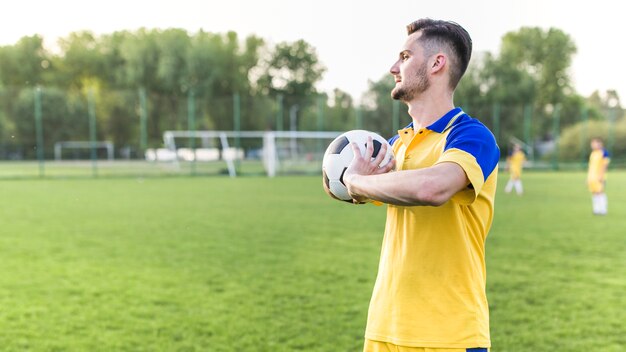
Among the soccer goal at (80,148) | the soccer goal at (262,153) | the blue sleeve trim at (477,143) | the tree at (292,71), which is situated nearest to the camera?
the blue sleeve trim at (477,143)

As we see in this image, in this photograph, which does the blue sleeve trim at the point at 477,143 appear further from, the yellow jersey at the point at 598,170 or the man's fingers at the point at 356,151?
the yellow jersey at the point at 598,170

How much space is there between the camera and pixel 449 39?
2.11 m

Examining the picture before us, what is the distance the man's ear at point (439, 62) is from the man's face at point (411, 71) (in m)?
0.03

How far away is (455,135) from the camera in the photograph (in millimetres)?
2061

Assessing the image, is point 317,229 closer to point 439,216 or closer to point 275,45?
point 439,216

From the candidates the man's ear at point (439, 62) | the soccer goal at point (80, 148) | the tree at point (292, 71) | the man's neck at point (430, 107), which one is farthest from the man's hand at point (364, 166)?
the tree at point (292, 71)

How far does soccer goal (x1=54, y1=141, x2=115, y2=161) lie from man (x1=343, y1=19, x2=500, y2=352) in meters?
38.9

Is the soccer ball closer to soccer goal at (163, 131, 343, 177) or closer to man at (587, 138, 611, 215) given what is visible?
man at (587, 138, 611, 215)

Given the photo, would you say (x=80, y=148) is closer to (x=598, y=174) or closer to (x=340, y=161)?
(x=598, y=174)

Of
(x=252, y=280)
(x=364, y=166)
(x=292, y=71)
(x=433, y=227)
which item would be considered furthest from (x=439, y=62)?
(x=292, y=71)

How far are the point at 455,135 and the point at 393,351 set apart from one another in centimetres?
85

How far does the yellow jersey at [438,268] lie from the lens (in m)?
2.14

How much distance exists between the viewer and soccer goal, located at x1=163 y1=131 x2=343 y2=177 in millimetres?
33125

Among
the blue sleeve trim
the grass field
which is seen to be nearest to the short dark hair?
the blue sleeve trim
